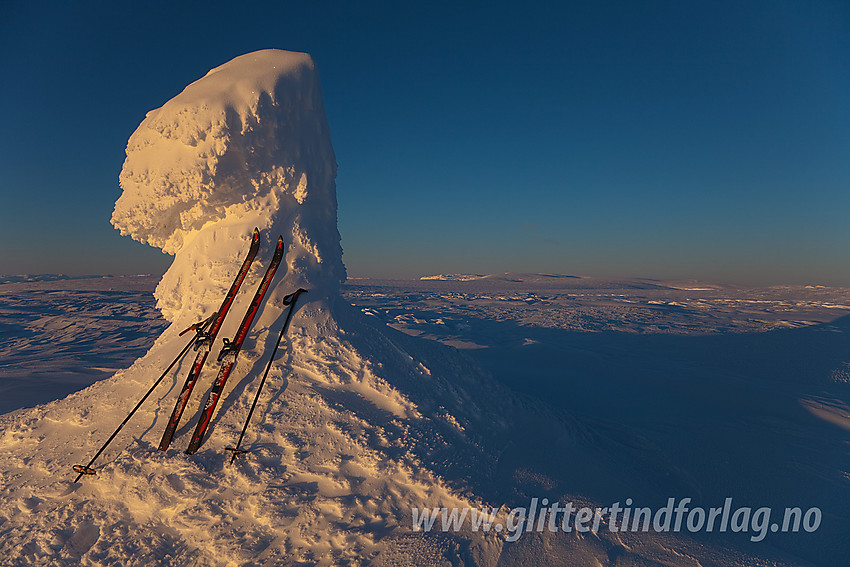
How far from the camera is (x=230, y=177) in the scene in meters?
5.01

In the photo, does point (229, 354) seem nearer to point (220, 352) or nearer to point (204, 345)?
point (220, 352)

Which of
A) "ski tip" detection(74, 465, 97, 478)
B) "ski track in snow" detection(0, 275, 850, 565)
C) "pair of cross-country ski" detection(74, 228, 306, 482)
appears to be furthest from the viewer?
"pair of cross-country ski" detection(74, 228, 306, 482)

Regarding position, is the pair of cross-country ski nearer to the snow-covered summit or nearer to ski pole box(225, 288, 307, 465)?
ski pole box(225, 288, 307, 465)

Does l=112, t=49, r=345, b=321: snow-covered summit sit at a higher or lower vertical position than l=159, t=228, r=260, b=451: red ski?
higher

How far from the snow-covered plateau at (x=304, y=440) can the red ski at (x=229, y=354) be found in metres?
0.12

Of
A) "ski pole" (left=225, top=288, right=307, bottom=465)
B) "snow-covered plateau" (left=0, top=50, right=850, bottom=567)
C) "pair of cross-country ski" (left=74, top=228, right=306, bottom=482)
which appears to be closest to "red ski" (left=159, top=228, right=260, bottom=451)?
"pair of cross-country ski" (left=74, top=228, right=306, bottom=482)

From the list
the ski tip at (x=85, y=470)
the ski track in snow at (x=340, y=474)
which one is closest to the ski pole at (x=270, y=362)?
the ski track in snow at (x=340, y=474)

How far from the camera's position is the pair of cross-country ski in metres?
3.74

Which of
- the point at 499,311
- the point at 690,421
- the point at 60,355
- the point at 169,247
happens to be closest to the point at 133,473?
the point at 169,247

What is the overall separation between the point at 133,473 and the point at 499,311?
3422cm

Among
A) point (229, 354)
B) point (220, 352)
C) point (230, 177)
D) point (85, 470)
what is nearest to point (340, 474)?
point (229, 354)

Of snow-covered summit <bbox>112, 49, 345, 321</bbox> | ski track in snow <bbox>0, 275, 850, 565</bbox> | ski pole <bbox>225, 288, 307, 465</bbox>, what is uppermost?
snow-covered summit <bbox>112, 49, 345, 321</bbox>

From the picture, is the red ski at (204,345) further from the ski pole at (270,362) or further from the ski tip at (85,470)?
the ski pole at (270,362)

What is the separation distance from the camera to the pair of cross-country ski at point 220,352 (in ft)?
12.3
